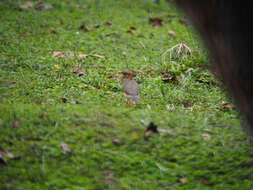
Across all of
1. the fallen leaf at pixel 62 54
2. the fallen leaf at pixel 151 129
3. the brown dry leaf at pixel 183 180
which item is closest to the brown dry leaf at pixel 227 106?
the fallen leaf at pixel 151 129

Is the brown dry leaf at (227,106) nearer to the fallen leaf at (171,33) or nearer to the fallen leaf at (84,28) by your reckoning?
the fallen leaf at (171,33)

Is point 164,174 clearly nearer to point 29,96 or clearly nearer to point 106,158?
point 106,158

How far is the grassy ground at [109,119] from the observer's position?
5.19 feet

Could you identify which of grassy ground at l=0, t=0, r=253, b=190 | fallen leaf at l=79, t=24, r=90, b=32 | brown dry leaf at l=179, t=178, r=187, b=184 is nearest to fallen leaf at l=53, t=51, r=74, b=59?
grassy ground at l=0, t=0, r=253, b=190

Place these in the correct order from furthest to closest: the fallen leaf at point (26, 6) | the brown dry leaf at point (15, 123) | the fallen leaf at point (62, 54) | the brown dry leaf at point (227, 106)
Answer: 1. the fallen leaf at point (26, 6)
2. the fallen leaf at point (62, 54)
3. the brown dry leaf at point (227, 106)
4. the brown dry leaf at point (15, 123)

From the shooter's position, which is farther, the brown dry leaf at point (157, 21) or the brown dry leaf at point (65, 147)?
the brown dry leaf at point (157, 21)

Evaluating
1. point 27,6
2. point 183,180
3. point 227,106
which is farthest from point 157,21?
point 183,180

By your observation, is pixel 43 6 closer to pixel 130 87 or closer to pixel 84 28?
pixel 84 28

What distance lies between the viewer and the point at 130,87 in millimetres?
2924

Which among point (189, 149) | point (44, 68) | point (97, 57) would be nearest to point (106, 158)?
point (189, 149)

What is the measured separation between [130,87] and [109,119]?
101 cm

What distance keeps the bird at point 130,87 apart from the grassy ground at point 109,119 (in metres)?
0.07

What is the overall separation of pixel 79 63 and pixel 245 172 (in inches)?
87.7

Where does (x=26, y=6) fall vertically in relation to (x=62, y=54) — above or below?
above
